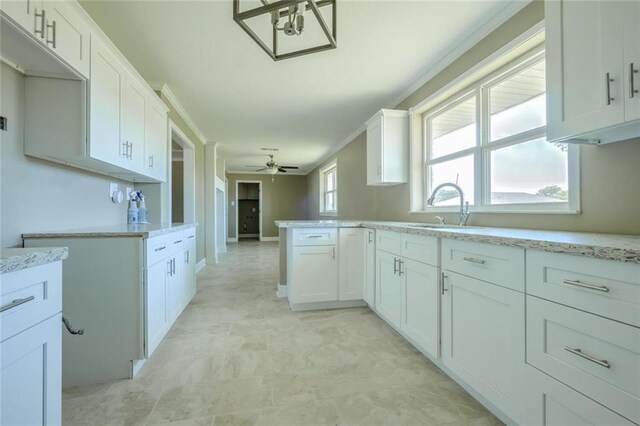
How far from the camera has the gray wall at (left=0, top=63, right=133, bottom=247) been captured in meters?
1.47

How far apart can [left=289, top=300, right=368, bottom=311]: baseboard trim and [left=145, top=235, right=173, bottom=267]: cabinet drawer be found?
135 cm

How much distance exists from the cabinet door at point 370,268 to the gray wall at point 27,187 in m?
2.36

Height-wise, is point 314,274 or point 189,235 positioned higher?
point 189,235

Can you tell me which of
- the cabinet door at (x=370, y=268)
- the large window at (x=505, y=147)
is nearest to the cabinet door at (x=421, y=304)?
the cabinet door at (x=370, y=268)

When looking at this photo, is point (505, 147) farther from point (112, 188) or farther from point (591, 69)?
point (112, 188)

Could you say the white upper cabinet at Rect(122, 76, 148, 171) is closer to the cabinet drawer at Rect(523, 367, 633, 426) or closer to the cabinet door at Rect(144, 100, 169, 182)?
the cabinet door at Rect(144, 100, 169, 182)

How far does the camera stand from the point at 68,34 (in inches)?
59.3

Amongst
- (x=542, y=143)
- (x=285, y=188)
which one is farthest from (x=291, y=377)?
(x=285, y=188)

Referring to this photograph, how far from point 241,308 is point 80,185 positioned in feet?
5.90

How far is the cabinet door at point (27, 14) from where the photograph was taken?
1133mm

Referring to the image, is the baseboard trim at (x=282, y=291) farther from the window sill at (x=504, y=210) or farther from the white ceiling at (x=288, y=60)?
the white ceiling at (x=288, y=60)

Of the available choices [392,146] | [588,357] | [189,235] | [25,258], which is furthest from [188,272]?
[588,357]

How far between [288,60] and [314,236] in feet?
5.52

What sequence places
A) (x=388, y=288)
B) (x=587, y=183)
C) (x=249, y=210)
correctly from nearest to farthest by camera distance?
(x=587, y=183) → (x=388, y=288) → (x=249, y=210)
